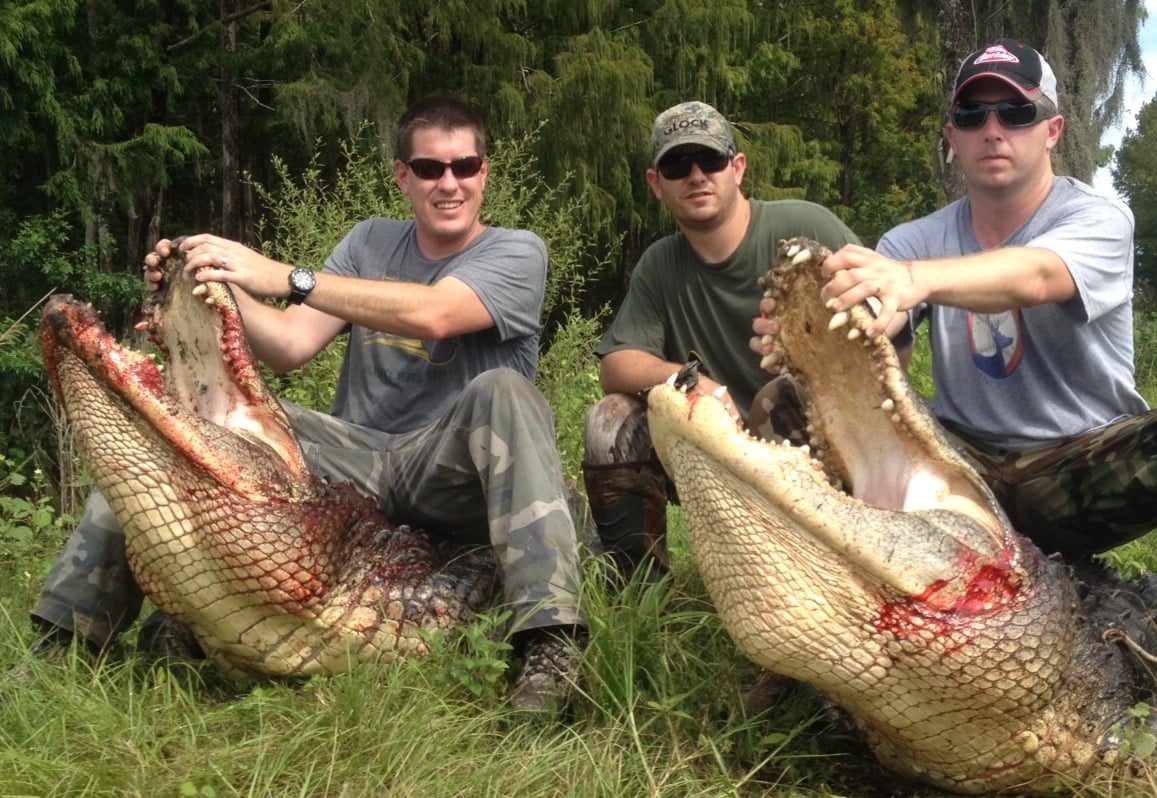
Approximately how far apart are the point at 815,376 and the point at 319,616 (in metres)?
1.27

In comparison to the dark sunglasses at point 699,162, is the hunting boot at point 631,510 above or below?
below

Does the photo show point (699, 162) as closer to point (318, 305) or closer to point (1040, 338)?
point (1040, 338)

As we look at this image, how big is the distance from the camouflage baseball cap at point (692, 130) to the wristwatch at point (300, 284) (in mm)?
1257

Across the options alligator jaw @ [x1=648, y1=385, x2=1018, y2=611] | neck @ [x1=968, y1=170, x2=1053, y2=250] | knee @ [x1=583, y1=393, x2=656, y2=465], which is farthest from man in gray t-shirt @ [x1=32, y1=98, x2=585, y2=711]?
neck @ [x1=968, y1=170, x2=1053, y2=250]

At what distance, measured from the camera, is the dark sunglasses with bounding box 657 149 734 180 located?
3.60 m

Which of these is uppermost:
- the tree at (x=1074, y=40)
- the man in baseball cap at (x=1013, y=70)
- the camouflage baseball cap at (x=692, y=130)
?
the tree at (x=1074, y=40)

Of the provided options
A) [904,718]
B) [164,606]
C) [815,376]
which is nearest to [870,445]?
[815,376]

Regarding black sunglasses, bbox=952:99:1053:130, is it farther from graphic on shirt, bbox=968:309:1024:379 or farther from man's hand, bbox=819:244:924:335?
man's hand, bbox=819:244:924:335

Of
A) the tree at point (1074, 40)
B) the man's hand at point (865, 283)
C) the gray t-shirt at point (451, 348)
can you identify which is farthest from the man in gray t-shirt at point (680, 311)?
the tree at point (1074, 40)

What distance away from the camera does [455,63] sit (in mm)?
13055

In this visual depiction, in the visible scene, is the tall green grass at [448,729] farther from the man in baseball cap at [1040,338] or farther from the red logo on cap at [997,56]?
the red logo on cap at [997,56]

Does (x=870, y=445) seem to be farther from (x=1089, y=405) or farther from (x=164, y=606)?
(x=164, y=606)

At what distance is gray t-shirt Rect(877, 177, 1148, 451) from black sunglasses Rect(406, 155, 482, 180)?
4.16 feet

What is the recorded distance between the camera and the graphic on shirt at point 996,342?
3021 mm
